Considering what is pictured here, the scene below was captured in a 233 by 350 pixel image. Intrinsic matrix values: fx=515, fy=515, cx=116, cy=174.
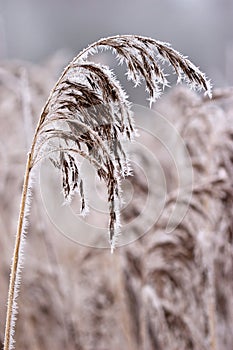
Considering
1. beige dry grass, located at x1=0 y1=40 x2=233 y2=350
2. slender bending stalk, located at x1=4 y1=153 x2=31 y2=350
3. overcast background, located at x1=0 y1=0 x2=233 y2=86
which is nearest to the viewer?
slender bending stalk, located at x1=4 y1=153 x2=31 y2=350

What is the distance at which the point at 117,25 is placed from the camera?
1.76 m

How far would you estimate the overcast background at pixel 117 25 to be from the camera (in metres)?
1.75

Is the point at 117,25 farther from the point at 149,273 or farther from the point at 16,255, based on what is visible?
the point at 16,255

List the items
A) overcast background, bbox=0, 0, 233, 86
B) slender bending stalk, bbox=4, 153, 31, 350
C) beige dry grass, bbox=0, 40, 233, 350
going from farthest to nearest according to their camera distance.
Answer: overcast background, bbox=0, 0, 233, 86
beige dry grass, bbox=0, 40, 233, 350
slender bending stalk, bbox=4, 153, 31, 350

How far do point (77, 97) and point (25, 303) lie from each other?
2.35ft

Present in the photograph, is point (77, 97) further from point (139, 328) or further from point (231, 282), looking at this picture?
point (139, 328)

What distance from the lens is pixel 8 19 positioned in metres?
1.80

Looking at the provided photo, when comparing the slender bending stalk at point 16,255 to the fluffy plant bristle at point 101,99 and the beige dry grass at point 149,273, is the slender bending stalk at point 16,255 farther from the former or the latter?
the beige dry grass at point 149,273

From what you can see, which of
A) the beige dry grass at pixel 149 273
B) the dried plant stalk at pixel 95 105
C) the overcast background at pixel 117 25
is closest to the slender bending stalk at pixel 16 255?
the dried plant stalk at pixel 95 105

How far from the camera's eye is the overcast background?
5.75 feet

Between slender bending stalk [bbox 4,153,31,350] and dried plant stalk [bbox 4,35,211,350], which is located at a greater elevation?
dried plant stalk [bbox 4,35,211,350]

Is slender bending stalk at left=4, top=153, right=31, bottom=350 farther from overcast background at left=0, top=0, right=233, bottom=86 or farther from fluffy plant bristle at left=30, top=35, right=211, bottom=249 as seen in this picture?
overcast background at left=0, top=0, right=233, bottom=86

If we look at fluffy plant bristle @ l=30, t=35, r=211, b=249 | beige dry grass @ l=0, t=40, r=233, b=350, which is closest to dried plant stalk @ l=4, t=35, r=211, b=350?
fluffy plant bristle @ l=30, t=35, r=211, b=249

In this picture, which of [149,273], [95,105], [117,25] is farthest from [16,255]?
[117,25]
